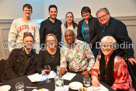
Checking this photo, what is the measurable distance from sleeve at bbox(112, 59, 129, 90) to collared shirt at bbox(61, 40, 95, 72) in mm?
612

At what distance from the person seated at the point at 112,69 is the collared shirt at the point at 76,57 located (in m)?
0.37

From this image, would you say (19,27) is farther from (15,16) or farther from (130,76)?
(130,76)

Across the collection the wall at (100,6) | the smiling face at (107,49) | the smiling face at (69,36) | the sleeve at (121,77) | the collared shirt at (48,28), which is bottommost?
the sleeve at (121,77)

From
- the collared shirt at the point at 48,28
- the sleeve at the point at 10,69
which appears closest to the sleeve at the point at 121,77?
the sleeve at the point at 10,69

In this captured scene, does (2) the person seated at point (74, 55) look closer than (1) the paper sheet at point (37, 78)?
No

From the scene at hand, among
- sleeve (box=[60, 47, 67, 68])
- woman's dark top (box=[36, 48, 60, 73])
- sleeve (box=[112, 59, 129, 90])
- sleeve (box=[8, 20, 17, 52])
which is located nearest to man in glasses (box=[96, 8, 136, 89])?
sleeve (box=[112, 59, 129, 90])

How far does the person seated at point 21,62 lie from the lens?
198 cm

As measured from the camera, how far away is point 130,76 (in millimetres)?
1616

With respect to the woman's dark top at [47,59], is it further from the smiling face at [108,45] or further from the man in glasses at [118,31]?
the man in glasses at [118,31]

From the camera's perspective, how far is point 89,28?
2557mm

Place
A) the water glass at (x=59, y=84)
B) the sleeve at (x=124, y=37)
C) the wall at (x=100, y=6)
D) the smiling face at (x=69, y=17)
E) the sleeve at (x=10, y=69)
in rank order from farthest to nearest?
1. the wall at (x=100, y=6)
2. the smiling face at (x=69, y=17)
3. the sleeve at (x=10, y=69)
4. the sleeve at (x=124, y=37)
5. the water glass at (x=59, y=84)

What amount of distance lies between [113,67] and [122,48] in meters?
0.44

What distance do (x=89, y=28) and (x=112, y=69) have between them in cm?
117

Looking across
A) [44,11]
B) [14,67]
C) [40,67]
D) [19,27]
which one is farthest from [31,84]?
[44,11]
